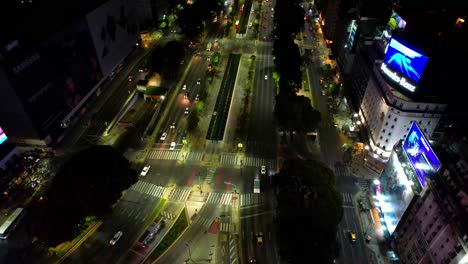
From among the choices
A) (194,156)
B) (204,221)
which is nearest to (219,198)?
(204,221)

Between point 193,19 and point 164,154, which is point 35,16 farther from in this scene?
point 193,19

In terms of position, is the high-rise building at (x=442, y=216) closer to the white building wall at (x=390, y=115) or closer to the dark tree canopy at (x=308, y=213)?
the dark tree canopy at (x=308, y=213)

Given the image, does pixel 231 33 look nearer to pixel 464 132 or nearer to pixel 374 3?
pixel 374 3

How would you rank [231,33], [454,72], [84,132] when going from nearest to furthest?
[454,72], [84,132], [231,33]

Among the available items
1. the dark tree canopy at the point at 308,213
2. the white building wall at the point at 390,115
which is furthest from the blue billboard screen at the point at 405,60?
the dark tree canopy at the point at 308,213

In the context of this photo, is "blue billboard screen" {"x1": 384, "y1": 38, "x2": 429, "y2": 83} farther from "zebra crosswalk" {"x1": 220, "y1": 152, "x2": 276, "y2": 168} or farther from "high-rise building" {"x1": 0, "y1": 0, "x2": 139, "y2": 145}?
"high-rise building" {"x1": 0, "y1": 0, "x2": 139, "y2": 145}


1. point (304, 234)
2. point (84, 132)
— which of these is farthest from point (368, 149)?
point (84, 132)
